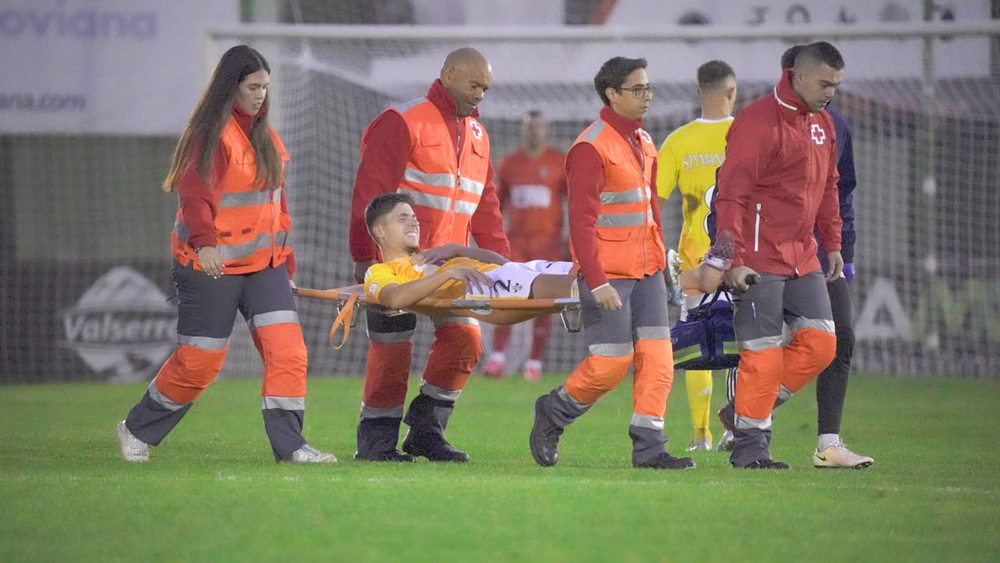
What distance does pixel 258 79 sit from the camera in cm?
738

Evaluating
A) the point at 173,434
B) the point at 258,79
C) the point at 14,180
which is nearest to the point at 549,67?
the point at 14,180

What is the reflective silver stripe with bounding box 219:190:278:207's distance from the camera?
24.2 ft

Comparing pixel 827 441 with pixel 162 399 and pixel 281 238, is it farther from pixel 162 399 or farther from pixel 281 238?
pixel 162 399

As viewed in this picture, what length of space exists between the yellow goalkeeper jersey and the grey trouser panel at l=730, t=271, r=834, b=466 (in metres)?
1.45

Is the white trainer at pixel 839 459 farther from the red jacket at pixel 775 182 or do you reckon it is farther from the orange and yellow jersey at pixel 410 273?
the orange and yellow jersey at pixel 410 273

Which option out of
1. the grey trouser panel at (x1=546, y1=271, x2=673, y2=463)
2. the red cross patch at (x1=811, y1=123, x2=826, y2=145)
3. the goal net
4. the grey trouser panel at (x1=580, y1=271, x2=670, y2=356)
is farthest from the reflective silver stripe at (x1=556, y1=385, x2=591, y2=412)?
the goal net

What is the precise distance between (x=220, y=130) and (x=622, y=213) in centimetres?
193

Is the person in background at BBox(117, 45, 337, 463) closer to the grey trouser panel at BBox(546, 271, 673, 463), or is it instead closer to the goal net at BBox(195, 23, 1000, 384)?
the grey trouser panel at BBox(546, 271, 673, 463)

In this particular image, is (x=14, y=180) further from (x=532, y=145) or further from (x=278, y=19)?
(x=532, y=145)

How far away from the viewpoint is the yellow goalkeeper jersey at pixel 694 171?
8.70 metres

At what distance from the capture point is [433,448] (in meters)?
7.81

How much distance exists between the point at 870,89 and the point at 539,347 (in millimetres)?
4163

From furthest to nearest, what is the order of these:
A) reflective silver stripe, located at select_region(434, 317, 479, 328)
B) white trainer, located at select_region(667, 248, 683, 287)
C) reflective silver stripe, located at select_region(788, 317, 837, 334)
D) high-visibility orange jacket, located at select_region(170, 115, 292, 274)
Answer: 1. reflective silver stripe, located at select_region(434, 317, 479, 328)
2. white trainer, located at select_region(667, 248, 683, 287)
3. high-visibility orange jacket, located at select_region(170, 115, 292, 274)
4. reflective silver stripe, located at select_region(788, 317, 837, 334)

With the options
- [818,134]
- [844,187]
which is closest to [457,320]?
[818,134]
